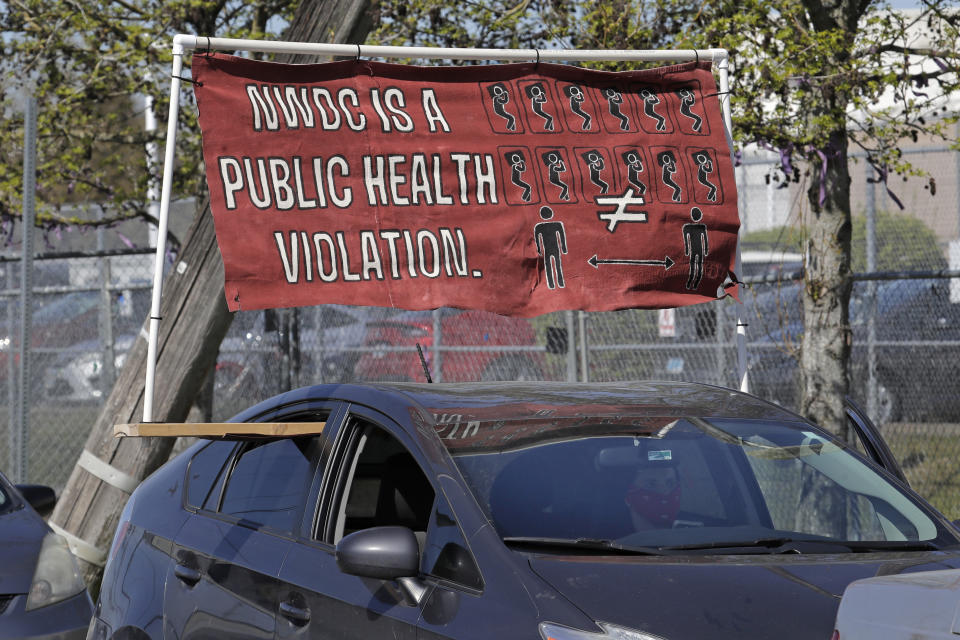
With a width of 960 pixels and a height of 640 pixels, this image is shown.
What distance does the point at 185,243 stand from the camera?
7.07 meters

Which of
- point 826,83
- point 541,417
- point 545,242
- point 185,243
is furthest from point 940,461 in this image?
point 541,417

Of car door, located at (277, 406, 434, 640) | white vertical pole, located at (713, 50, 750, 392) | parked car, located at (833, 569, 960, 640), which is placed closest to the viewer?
parked car, located at (833, 569, 960, 640)

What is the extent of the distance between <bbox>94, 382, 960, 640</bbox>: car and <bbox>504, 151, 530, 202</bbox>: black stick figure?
1785 mm

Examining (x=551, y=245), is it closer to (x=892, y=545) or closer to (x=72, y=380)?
(x=892, y=545)

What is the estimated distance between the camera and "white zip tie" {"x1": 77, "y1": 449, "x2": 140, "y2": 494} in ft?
23.3

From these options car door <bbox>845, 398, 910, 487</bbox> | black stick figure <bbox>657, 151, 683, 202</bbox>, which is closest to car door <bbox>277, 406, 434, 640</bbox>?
car door <bbox>845, 398, 910, 487</bbox>

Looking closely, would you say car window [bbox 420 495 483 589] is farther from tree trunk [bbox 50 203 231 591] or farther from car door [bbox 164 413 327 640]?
tree trunk [bbox 50 203 231 591]

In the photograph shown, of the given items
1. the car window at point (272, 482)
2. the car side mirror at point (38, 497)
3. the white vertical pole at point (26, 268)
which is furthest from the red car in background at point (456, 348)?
the car window at point (272, 482)

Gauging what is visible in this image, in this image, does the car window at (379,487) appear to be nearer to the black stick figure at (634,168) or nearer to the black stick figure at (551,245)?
the black stick figure at (551,245)

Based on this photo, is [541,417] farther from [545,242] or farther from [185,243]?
[185,243]

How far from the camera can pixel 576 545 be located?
3355 millimetres

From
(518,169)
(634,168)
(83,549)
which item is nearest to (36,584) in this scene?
(83,549)

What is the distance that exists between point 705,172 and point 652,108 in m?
0.43

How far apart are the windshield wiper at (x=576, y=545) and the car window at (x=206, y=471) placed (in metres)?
1.67
